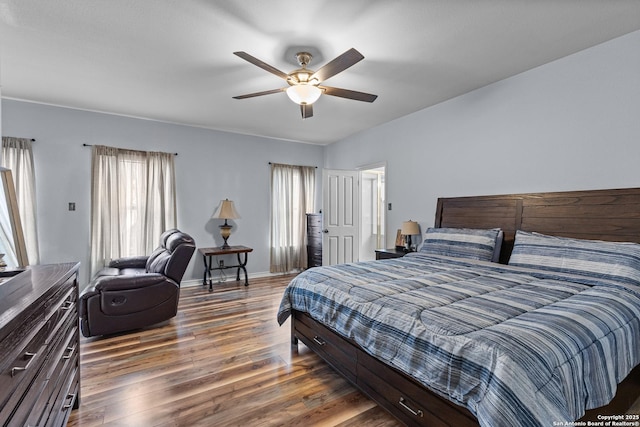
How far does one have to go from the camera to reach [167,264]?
332 centimetres

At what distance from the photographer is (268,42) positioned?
2518mm

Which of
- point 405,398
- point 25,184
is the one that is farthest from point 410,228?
point 25,184

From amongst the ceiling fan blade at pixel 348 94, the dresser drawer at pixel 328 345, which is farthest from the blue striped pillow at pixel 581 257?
the ceiling fan blade at pixel 348 94

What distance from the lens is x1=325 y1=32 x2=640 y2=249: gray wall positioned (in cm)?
252

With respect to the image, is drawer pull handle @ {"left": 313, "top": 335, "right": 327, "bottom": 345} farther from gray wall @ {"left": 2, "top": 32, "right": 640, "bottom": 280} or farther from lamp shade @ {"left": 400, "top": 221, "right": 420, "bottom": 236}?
gray wall @ {"left": 2, "top": 32, "right": 640, "bottom": 280}

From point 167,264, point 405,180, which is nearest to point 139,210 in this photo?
point 167,264

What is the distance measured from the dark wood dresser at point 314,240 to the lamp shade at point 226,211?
149 centimetres

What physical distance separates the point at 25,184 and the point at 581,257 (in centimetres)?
601

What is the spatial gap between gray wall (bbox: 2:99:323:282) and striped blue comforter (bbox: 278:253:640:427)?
3.36 metres

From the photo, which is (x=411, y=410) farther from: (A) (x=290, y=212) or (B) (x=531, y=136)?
(A) (x=290, y=212)

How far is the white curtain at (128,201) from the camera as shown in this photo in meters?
4.24

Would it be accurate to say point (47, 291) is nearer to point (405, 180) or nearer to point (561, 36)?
point (561, 36)

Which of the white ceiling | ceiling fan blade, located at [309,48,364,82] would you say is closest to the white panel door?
the white ceiling

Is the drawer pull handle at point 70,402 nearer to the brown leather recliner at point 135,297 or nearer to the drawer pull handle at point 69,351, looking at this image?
the drawer pull handle at point 69,351
